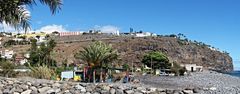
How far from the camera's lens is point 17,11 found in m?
11.5

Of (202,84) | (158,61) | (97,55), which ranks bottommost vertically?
(202,84)

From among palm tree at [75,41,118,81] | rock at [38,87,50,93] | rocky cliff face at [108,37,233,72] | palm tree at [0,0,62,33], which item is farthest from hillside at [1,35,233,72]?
palm tree at [0,0,62,33]

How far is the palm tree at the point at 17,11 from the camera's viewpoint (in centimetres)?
1109

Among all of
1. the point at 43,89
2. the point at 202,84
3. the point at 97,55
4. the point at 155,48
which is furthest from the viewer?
the point at 155,48

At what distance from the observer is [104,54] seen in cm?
5453

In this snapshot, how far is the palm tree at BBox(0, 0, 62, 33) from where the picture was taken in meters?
11.1

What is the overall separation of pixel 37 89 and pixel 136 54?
143 meters

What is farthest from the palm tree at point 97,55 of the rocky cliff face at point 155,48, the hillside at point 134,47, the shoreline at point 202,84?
the rocky cliff face at point 155,48

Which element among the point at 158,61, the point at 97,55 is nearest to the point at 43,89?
the point at 97,55

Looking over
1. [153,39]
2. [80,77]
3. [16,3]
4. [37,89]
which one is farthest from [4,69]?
[153,39]

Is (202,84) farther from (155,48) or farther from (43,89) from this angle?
(155,48)

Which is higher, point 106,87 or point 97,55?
point 97,55

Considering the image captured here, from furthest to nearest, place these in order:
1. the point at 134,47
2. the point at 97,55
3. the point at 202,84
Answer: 1. the point at 134,47
2. the point at 97,55
3. the point at 202,84

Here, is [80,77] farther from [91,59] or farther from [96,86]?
→ [96,86]
